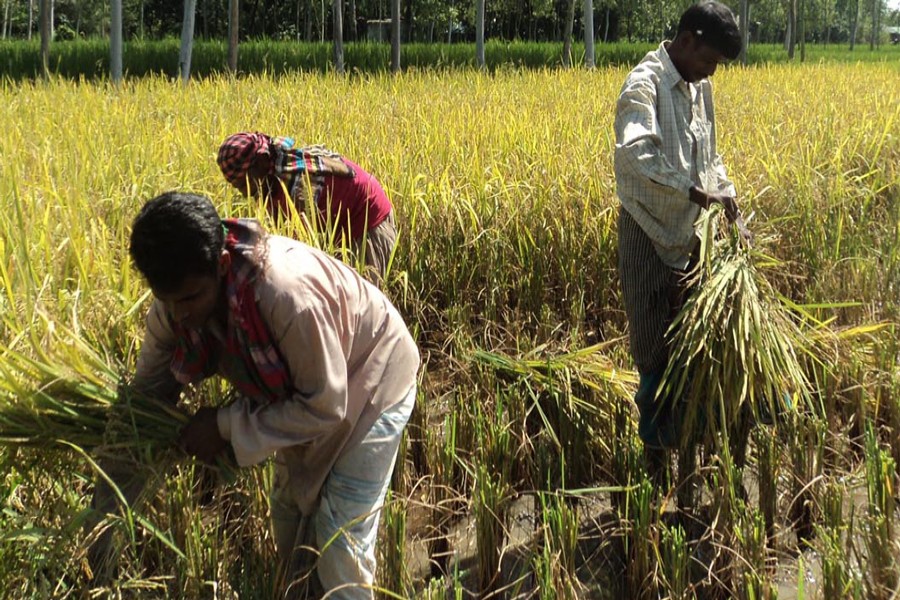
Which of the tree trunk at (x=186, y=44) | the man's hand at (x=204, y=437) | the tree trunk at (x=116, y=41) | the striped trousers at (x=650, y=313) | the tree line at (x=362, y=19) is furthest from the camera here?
the tree line at (x=362, y=19)

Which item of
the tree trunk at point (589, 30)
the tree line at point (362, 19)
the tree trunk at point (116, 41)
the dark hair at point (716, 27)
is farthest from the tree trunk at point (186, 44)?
the tree line at point (362, 19)

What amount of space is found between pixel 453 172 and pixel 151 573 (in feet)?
8.42

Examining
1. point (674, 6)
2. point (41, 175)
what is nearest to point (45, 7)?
point (41, 175)

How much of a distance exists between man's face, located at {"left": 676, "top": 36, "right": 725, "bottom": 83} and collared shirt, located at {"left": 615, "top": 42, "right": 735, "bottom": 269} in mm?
37

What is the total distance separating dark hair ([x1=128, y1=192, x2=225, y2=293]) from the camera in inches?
59.5

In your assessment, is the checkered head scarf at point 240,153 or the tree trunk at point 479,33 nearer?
the checkered head scarf at point 240,153

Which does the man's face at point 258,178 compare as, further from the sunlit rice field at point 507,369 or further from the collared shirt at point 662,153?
the collared shirt at point 662,153

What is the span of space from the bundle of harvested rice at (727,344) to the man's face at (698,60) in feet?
1.24

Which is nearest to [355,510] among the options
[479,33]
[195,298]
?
[195,298]

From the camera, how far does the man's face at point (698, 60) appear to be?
2.46m

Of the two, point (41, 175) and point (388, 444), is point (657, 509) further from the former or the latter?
point (41, 175)

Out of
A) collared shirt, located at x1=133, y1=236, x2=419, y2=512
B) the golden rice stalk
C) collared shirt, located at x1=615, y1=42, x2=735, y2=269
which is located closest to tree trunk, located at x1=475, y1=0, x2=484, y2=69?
the golden rice stalk

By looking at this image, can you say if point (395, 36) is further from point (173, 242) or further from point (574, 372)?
point (173, 242)

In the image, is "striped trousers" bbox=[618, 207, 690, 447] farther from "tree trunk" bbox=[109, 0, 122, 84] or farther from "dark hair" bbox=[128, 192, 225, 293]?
"tree trunk" bbox=[109, 0, 122, 84]
